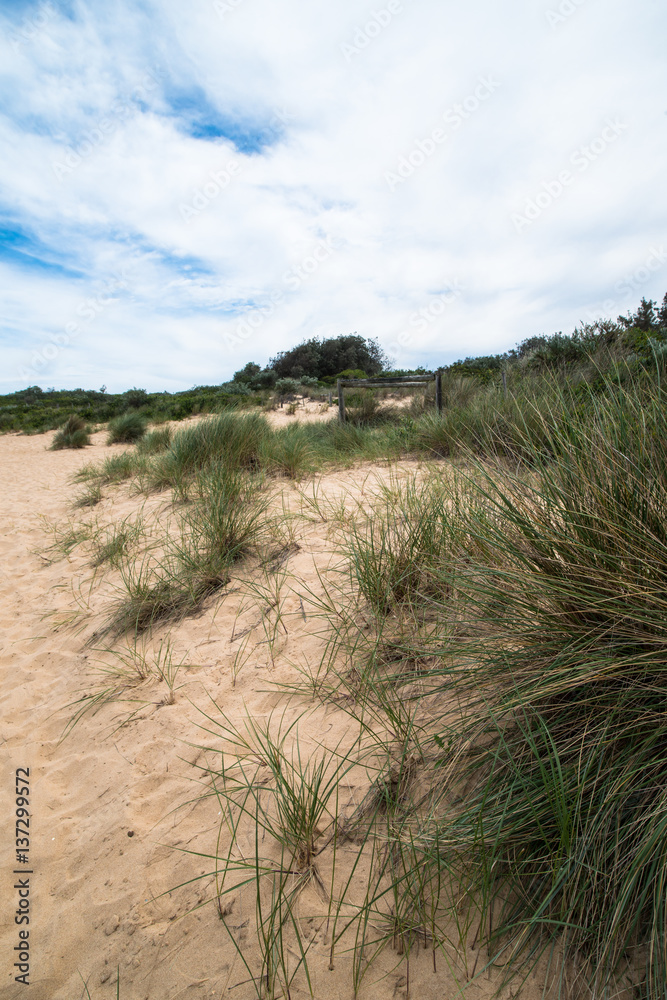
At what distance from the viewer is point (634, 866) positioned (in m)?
1.00

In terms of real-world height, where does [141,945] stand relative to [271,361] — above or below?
below

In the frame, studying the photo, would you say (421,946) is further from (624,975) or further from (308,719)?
(308,719)

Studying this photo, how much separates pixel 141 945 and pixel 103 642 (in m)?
1.89

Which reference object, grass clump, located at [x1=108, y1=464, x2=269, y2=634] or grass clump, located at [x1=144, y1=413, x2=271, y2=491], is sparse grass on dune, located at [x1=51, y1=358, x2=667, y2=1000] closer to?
grass clump, located at [x1=108, y1=464, x2=269, y2=634]

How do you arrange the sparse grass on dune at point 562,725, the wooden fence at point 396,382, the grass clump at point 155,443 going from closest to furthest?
the sparse grass on dune at point 562,725, the grass clump at point 155,443, the wooden fence at point 396,382

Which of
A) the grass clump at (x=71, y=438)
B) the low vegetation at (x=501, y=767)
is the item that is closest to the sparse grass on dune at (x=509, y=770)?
the low vegetation at (x=501, y=767)

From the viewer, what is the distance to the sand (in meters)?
1.29

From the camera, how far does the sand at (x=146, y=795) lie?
50.8 inches

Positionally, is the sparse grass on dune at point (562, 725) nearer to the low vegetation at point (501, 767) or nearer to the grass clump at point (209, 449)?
the low vegetation at point (501, 767)

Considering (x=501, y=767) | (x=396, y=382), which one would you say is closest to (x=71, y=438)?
(x=396, y=382)

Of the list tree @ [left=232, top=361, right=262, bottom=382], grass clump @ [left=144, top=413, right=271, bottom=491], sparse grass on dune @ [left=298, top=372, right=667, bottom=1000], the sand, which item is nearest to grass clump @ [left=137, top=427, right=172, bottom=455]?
grass clump @ [left=144, top=413, right=271, bottom=491]

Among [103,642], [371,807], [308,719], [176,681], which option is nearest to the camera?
[371,807]

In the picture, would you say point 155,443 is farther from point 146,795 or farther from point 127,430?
point 146,795

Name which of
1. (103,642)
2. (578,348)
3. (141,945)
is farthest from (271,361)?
(141,945)
